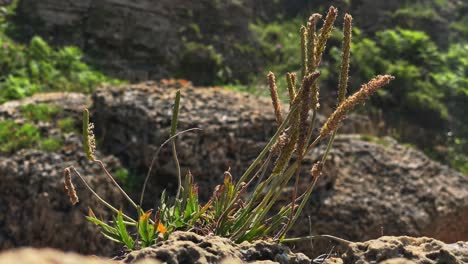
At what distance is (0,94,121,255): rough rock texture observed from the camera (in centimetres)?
674

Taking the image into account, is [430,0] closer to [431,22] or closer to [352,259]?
[431,22]

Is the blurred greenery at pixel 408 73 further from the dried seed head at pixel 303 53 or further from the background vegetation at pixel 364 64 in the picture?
the dried seed head at pixel 303 53

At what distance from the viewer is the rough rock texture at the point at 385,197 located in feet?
24.8

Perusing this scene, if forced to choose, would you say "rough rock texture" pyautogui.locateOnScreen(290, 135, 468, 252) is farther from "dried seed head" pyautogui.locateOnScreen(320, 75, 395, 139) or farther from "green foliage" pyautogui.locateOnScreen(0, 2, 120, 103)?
"dried seed head" pyautogui.locateOnScreen(320, 75, 395, 139)

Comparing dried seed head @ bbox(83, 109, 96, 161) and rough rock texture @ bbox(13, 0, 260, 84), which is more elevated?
rough rock texture @ bbox(13, 0, 260, 84)

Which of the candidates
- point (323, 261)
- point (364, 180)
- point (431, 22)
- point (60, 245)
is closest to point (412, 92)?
point (431, 22)

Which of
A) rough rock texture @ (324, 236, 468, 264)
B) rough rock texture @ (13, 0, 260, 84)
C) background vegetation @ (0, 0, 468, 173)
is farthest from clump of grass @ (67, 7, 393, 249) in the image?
rough rock texture @ (13, 0, 260, 84)

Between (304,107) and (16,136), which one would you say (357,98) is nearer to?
(304,107)

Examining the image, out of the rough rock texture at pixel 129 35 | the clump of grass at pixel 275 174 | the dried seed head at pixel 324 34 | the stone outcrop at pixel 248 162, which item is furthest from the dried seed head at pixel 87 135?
the rough rock texture at pixel 129 35

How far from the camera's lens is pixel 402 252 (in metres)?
2.11

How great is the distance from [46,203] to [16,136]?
1251 mm

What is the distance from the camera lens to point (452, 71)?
15.4 meters

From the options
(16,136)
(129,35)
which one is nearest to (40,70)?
(129,35)

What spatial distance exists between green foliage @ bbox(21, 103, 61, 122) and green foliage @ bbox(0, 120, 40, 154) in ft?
0.70
